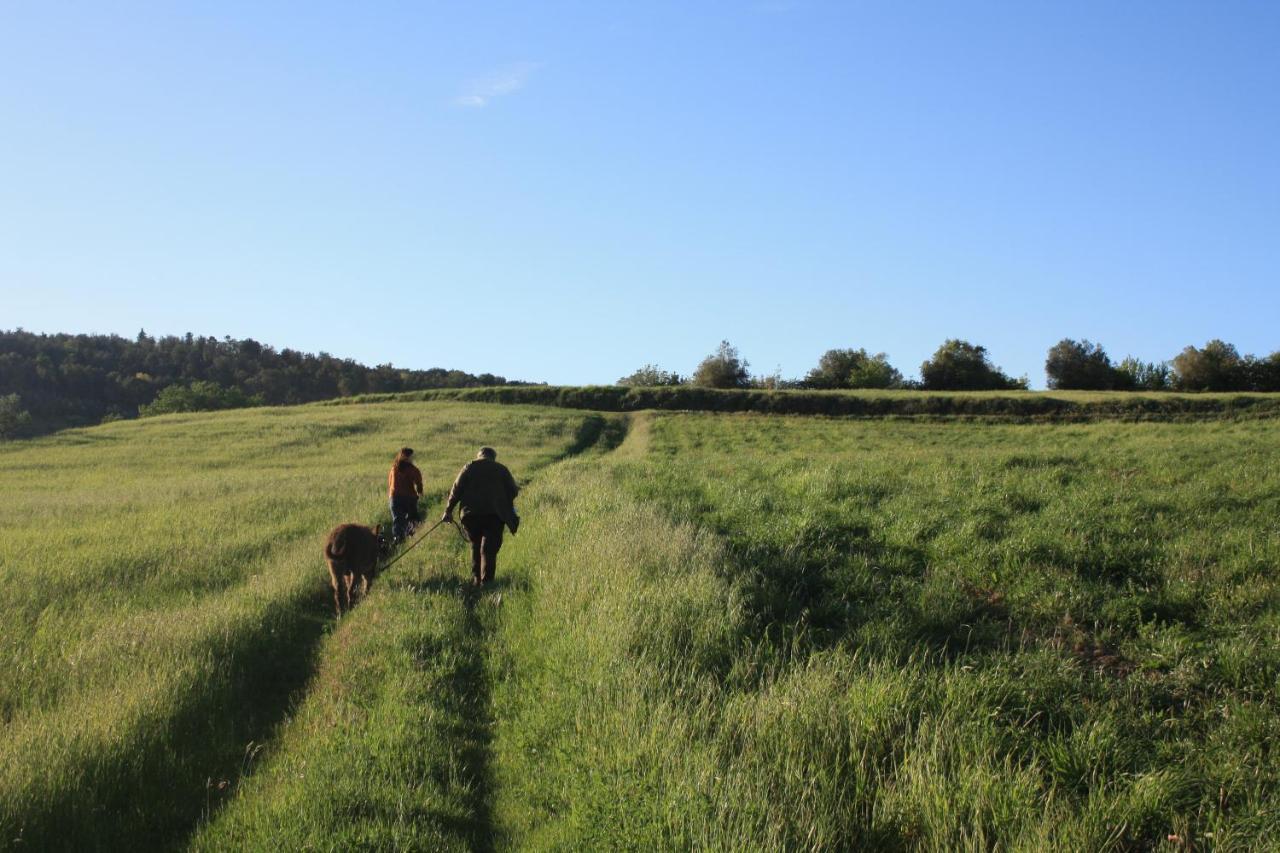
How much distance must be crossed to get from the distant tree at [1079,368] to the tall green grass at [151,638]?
68.9m

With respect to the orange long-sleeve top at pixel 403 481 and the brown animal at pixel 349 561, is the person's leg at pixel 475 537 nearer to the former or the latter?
the brown animal at pixel 349 561

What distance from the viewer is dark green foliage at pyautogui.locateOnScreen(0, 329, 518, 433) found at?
279 ft

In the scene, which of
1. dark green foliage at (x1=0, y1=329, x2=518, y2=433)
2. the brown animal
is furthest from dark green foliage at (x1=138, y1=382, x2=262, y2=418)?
the brown animal

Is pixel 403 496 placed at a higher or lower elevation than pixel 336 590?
higher

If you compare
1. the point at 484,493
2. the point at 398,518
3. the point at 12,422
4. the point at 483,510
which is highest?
the point at 484,493

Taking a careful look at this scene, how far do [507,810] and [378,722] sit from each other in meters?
1.51

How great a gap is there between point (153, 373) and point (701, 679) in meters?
114

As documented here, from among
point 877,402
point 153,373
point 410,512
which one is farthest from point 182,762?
point 153,373

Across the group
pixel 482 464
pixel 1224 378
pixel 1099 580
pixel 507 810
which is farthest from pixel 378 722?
pixel 1224 378

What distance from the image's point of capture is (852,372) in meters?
85.8

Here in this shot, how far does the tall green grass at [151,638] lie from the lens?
205 inches

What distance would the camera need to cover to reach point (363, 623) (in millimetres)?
8891

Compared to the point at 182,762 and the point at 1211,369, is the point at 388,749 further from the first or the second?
the point at 1211,369

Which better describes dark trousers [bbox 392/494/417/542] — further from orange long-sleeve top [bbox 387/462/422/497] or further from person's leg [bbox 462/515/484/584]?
person's leg [bbox 462/515/484/584]
